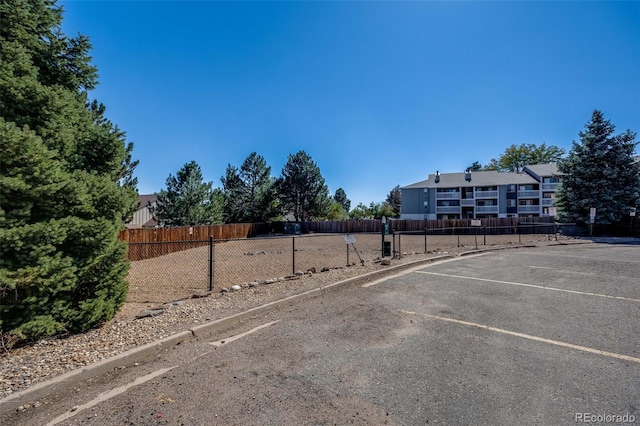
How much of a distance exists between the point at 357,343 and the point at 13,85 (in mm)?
5778

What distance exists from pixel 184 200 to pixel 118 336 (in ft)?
76.0

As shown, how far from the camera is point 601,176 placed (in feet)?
79.5

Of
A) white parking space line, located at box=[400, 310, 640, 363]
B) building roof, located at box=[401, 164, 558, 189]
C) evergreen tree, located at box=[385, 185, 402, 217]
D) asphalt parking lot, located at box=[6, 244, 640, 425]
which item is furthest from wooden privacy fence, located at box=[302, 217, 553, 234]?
evergreen tree, located at box=[385, 185, 402, 217]

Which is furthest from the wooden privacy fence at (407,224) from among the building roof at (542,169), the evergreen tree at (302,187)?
the building roof at (542,169)

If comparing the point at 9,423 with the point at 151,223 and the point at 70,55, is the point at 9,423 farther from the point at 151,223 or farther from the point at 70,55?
the point at 151,223

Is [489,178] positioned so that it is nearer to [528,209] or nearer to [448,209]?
[528,209]

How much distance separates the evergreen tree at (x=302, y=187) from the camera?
146 feet

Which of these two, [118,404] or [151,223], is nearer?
[118,404]

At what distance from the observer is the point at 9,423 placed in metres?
2.58

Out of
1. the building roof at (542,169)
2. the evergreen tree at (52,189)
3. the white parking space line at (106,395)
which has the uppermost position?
the building roof at (542,169)

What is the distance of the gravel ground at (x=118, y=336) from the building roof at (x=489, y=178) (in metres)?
47.6

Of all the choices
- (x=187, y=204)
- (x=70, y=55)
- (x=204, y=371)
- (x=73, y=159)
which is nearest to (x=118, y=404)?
(x=204, y=371)

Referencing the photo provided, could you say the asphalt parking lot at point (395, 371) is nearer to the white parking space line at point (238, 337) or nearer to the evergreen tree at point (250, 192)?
the white parking space line at point (238, 337)

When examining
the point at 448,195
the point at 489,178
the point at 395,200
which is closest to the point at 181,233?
the point at 448,195
